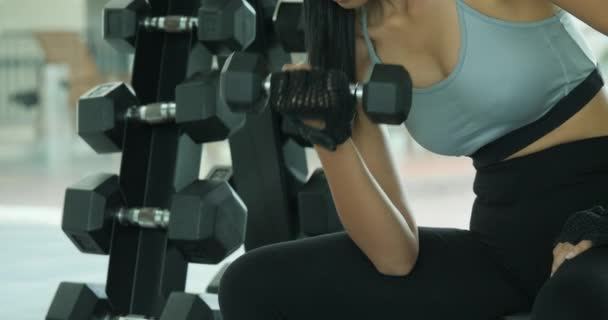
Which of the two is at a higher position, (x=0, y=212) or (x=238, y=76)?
(x=238, y=76)

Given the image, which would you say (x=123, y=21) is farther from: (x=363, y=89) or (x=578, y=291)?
(x=578, y=291)

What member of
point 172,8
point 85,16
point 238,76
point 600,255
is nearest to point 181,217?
point 172,8

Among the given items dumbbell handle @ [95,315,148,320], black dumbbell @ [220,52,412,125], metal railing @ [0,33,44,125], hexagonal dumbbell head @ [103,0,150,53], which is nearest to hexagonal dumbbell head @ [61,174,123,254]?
dumbbell handle @ [95,315,148,320]

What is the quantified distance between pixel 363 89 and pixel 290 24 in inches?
29.0

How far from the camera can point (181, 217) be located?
1.62 meters

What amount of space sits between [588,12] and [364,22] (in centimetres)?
34

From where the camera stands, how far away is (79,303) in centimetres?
167

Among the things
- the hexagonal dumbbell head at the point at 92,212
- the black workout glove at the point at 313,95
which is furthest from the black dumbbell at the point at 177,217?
the black workout glove at the point at 313,95

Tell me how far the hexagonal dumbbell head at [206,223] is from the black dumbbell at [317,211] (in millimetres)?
144

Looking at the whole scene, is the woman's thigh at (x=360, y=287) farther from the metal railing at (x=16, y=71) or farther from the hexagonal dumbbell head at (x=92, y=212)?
the metal railing at (x=16, y=71)

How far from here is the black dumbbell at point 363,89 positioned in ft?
3.30

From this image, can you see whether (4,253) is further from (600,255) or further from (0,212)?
(600,255)

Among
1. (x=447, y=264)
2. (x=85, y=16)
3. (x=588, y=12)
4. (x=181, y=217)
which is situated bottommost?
(x=85, y=16)

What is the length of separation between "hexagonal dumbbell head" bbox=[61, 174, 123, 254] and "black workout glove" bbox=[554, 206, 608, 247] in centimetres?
80
